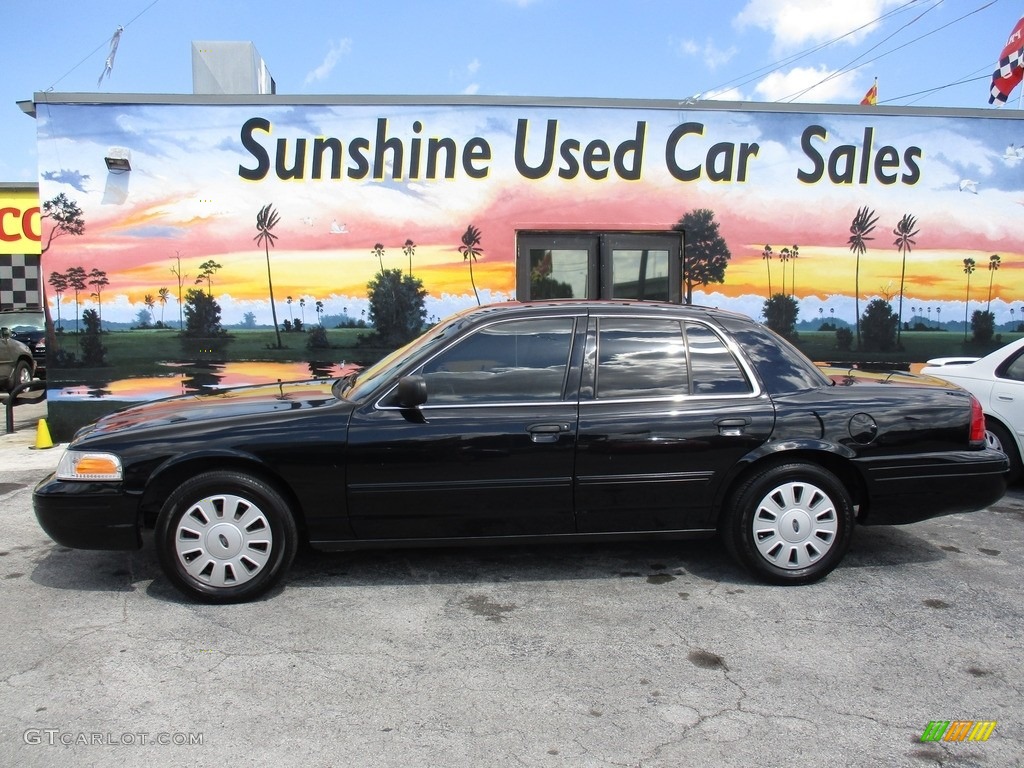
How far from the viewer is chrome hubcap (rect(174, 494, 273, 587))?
4098 millimetres

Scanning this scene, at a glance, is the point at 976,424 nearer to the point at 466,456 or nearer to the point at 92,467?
the point at 466,456

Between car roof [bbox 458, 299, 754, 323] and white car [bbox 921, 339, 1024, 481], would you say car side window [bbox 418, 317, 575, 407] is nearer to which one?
car roof [bbox 458, 299, 754, 323]

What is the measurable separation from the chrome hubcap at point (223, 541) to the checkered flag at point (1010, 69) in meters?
12.9

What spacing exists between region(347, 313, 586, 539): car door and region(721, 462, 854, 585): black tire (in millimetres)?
945

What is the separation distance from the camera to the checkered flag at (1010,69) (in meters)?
12.1

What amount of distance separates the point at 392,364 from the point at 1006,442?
5121 millimetres

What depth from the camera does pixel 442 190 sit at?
9.12 meters

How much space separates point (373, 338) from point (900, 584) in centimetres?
616

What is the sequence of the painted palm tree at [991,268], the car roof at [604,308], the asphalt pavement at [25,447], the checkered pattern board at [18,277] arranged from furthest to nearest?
the checkered pattern board at [18,277]
the painted palm tree at [991,268]
the asphalt pavement at [25,447]
the car roof at [604,308]

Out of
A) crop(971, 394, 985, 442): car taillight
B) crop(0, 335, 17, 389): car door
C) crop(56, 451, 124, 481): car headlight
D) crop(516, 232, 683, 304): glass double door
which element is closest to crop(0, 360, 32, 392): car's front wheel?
crop(0, 335, 17, 389): car door

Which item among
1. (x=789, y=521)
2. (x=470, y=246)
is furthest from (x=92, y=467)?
(x=470, y=246)

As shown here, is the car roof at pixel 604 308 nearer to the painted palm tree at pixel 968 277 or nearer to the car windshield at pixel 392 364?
the car windshield at pixel 392 364

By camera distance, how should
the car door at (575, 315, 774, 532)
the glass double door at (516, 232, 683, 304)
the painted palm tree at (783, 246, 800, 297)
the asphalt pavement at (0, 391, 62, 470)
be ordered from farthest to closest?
the painted palm tree at (783, 246, 800, 297), the glass double door at (516, 232, 683, 304), the asphalt pavement at (0, 391, 62, 470), the car door at (575, 315, 774, 532)

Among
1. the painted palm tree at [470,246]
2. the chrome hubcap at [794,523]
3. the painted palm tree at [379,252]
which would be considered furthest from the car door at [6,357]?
the chrome hubcap at [794,523]
